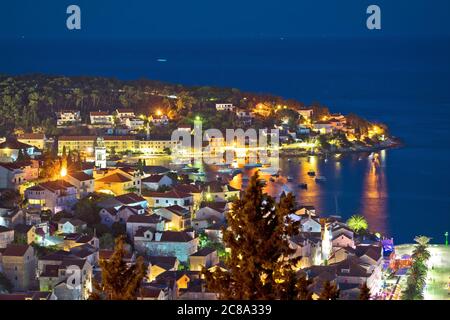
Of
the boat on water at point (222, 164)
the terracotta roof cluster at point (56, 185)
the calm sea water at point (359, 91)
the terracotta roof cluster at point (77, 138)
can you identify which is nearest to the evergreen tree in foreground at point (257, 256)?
the terracotta roof cluster at point (56, 185)

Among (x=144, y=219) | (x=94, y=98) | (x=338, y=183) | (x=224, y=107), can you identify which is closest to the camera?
(x=144, y=219)

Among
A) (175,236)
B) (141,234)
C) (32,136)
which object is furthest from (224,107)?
(175,236)

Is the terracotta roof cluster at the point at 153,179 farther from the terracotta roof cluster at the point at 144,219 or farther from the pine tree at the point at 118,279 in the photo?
the pine tree at the point at 118,279

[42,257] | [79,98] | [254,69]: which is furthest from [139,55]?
[42,257]

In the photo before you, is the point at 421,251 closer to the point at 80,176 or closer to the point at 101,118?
the point at 80,176

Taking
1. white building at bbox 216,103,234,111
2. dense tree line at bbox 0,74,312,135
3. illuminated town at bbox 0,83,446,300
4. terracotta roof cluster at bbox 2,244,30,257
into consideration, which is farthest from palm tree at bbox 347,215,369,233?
white building at bbox 216,103,234,111
